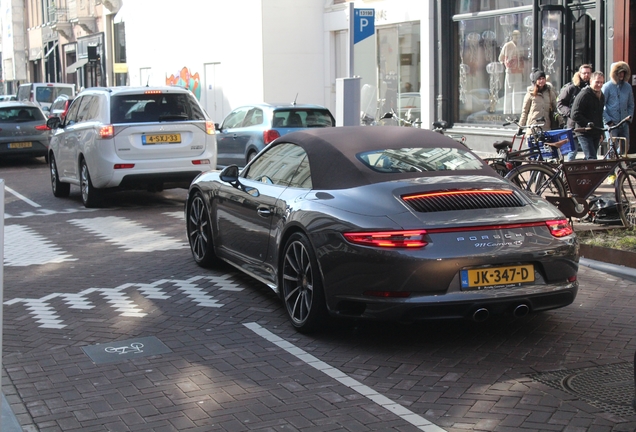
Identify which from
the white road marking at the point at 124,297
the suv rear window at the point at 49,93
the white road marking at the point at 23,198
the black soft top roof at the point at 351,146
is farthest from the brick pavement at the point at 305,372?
the suv rear window at the point at 49,93

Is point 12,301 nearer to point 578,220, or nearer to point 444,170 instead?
point 444,170

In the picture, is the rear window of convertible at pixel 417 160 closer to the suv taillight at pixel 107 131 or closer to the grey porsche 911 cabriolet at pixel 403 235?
the grey porsche 911 cabriolet at pixel 403 235

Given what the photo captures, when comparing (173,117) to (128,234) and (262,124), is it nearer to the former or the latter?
(128,234)

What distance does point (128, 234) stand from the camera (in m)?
11.3

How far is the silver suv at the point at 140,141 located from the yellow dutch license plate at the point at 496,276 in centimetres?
842

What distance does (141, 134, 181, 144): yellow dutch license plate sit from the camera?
13.4m

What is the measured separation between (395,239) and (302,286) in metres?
0.97

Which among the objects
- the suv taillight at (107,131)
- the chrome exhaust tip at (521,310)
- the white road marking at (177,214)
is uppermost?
the suv taillight at (107,131)

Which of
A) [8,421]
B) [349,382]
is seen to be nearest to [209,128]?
[349,382]

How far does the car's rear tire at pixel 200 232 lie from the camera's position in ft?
28.2

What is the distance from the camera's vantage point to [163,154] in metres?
13.5

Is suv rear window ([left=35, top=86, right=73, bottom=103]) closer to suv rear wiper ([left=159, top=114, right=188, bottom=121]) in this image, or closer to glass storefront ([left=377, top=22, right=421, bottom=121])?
glass storefront ([left=377, top=22, right=421, bottom=121])

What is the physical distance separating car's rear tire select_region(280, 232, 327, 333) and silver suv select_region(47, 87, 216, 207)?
7.17 m

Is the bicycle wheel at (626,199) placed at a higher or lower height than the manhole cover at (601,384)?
higher
